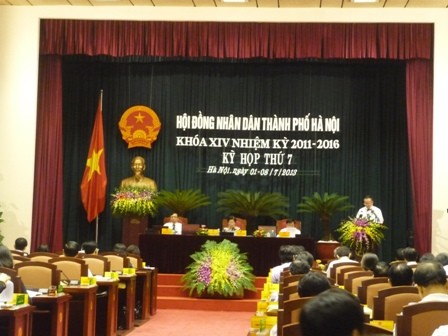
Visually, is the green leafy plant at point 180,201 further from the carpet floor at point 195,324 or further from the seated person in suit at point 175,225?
the carpet floor at point 195,324

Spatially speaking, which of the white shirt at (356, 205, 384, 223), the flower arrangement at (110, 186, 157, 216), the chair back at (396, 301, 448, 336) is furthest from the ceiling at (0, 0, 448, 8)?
the chair back at (396, 301, 448, 336)

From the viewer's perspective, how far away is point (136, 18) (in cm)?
1630

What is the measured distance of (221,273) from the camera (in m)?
12.7

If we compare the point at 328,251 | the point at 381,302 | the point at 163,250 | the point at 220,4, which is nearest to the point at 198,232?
the point at 163,250

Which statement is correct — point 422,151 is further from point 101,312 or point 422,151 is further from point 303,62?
point 101,312

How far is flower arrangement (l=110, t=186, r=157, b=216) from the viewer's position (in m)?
15.8

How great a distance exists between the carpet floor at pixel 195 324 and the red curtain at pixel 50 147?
185 inches

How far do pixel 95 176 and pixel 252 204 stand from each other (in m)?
3.31

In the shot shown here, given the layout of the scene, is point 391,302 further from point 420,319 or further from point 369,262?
point 369,262

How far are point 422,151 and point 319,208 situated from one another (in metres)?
2.28

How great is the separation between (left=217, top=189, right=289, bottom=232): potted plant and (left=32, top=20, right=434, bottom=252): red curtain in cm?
271

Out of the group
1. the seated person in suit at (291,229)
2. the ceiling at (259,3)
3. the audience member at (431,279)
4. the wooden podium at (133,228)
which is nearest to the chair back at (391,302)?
the audience member at (431,279)

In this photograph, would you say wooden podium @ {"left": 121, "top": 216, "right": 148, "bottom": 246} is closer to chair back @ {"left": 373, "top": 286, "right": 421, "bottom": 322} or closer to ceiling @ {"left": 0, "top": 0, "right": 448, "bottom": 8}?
ceiling @ {"left": 0, "top": 0, "right": 448, "bottom": 8}

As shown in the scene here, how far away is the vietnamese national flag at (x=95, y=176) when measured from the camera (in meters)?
16.7
